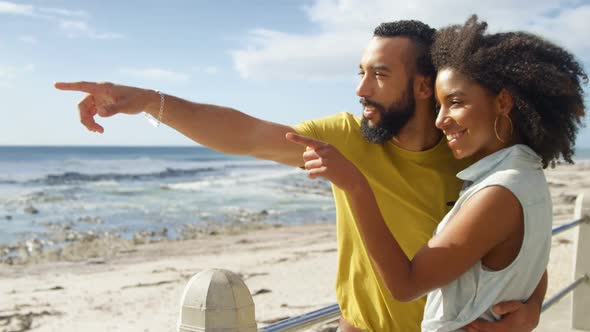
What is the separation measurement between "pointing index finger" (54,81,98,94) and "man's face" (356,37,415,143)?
89 centimetres

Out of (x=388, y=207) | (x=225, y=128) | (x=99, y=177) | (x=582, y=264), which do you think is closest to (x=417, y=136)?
(x=388, y=207)

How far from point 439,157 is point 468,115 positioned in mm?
533

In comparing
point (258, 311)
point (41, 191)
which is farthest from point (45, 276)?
point (41, 191)

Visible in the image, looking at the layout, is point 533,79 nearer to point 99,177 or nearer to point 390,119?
point 390,119

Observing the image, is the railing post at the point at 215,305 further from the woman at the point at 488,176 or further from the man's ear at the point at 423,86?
the man's ear at the point at 423,86

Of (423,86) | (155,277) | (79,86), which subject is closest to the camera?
(79,86)

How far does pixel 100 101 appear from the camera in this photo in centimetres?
193

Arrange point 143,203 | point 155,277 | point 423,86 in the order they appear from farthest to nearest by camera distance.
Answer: point 143,203, point 155,277, point 423,86

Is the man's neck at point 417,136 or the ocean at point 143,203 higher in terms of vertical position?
the man's neck at point 417,136

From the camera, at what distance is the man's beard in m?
2.21

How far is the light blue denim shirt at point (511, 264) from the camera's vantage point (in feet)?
5.16

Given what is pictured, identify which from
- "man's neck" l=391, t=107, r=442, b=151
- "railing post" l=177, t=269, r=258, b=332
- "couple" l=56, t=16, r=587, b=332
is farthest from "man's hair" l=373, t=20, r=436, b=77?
"railing post" l=177, t=269, r=258, b=332

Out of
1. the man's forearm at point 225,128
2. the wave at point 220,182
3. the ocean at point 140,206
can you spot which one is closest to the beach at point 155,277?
the ocean at point 140,206

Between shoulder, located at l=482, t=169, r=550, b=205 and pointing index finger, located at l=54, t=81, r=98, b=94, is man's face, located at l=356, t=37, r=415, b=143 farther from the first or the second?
pointing index finger, located at l=54, t=81, r=98, b=94
